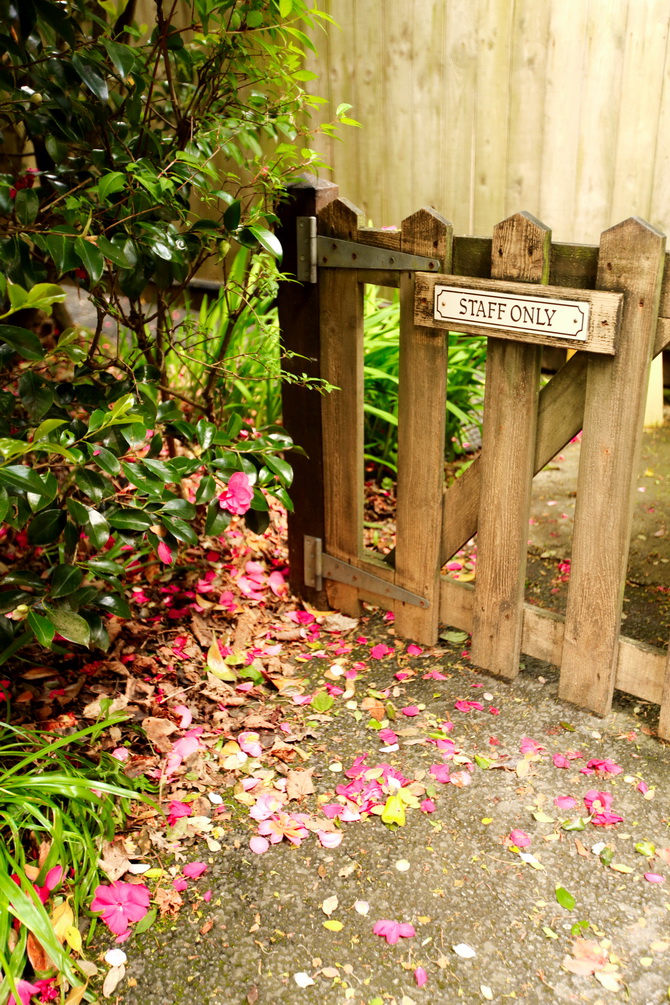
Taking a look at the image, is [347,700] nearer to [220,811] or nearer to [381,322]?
[220,811]

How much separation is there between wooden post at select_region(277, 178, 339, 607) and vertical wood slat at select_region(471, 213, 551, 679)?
585 mm

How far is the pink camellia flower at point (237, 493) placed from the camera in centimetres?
223

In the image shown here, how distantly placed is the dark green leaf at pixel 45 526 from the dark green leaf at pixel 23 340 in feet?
1.20

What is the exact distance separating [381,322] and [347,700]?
1974mm

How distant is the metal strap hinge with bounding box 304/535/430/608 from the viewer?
271 centimetres

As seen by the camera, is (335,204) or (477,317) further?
(335,204)

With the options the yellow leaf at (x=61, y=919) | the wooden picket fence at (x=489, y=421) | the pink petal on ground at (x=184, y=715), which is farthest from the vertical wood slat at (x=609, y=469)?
the yellow leaf at (x=61, y=919)

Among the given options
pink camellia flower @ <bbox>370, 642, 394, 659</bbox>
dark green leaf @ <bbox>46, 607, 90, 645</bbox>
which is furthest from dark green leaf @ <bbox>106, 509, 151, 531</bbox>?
pink camellia flower @ <bbox>370, 642, 394, 659</bbox>

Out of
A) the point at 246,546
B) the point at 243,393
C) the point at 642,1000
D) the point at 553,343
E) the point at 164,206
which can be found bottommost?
the point at 642,1000

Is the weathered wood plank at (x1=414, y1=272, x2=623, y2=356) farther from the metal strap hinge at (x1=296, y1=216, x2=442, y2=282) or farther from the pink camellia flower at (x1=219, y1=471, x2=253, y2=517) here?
the pink camellia flower at (x1=219, y1=471, x2=253, y2=517)

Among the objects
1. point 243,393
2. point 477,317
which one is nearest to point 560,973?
point 477,317

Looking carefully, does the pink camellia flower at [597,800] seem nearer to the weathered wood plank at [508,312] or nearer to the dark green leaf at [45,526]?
the weathered wood plank at [508,312]

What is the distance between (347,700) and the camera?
99.8 inches

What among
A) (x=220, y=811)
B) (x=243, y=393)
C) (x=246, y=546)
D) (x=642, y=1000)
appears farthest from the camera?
(x=243, y=393)
